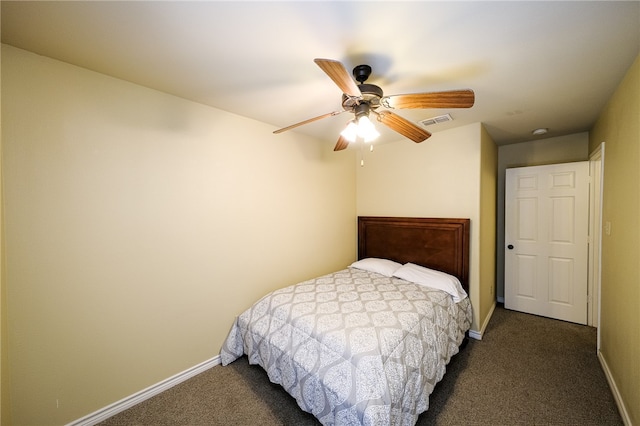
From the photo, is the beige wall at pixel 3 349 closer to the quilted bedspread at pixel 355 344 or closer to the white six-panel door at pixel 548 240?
the quilted bedspread at pixel 355 344

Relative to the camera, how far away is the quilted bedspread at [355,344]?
1.37 meters

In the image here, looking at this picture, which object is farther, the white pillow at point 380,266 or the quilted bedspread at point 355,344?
the white pillow at point 380,266

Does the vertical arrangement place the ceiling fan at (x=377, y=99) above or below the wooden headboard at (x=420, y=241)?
above

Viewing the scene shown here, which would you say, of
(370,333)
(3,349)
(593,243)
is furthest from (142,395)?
(593,243)

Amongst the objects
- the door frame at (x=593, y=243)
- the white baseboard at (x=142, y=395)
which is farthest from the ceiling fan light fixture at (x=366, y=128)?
the door frame at (x=593, y=243)

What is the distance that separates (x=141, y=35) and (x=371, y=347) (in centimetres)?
219

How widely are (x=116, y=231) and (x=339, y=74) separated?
181cm

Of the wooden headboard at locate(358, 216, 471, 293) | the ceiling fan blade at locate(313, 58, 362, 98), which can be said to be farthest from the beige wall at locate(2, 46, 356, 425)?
the wooden headboard at locate(358, 216, 471, 293)

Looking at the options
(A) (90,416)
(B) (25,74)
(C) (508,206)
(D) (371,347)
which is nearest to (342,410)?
(D) (371,347)

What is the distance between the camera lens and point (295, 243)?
2889 millimetres

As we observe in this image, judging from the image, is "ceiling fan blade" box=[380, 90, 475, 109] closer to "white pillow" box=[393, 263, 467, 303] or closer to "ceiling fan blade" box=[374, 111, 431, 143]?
"ceiling fan blade" box=[374, 111, 431, 143]

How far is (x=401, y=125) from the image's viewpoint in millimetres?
1833

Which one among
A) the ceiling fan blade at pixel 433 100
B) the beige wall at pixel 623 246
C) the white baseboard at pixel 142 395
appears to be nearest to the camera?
the ceiling fan blade at pixel 433 100

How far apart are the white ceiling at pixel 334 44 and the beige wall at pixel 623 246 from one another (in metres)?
0.26
